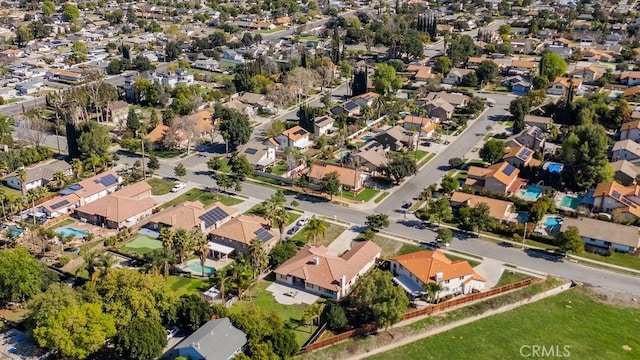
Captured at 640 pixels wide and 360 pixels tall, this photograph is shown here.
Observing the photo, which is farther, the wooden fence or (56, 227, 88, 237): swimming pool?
(56, 227, 88, 237): swimming pool

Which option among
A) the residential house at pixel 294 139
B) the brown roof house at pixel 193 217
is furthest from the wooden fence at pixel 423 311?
the residential house at pixel 294 139

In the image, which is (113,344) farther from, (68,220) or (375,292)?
(68,220)

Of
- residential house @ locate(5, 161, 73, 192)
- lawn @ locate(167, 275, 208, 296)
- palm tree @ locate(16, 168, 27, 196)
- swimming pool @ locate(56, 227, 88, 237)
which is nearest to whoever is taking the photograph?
lawn @ locate(167, 275, 208, 296)

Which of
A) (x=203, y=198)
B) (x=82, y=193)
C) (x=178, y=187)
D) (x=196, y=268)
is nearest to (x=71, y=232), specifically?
(x=82, y=193)

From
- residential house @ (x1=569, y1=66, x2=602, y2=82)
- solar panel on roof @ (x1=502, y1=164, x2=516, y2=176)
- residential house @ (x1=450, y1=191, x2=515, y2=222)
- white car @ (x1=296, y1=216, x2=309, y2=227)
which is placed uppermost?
residential house @ (x1=569, y1=66, x2=602, y2=82)

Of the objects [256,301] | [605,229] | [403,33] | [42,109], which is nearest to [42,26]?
[42,109]

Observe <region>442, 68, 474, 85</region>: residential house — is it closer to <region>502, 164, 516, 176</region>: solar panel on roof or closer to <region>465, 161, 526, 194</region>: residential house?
<region>465, 161, 526, 194</region>: residential house

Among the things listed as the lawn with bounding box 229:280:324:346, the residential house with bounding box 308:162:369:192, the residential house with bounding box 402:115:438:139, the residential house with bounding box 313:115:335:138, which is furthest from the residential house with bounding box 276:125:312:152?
the lawn with bounding box 229:280:324:346

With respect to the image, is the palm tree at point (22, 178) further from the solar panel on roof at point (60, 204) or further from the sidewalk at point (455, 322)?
the sidewalk at point (455, 322)
